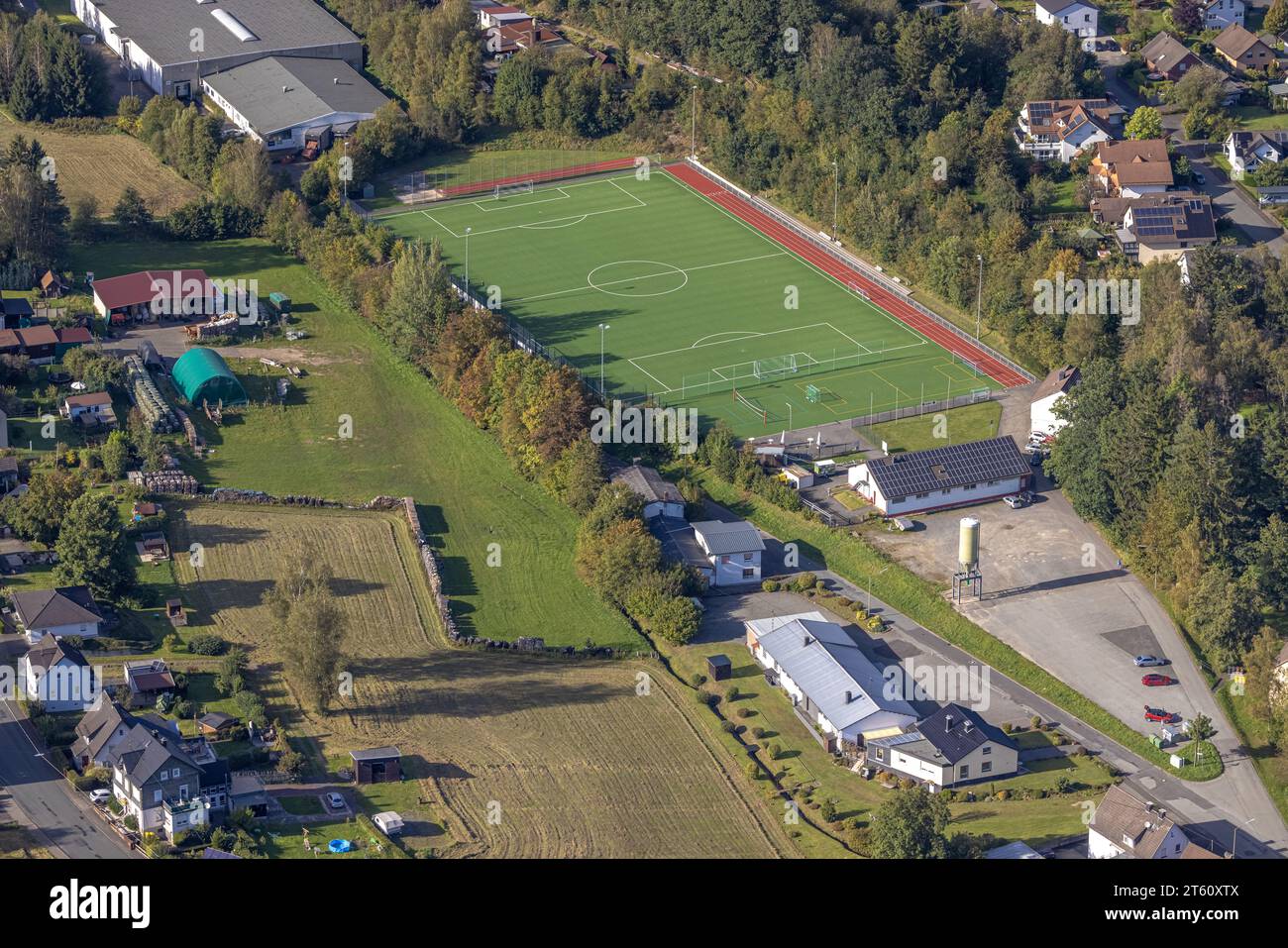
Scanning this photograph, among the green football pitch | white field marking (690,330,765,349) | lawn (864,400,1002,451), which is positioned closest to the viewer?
lawn (864,400,1002,451)

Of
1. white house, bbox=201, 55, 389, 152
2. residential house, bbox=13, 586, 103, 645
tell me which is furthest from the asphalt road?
white house, bbox=201, 55, 389, 152

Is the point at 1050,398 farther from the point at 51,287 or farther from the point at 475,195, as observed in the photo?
the point at 51,287

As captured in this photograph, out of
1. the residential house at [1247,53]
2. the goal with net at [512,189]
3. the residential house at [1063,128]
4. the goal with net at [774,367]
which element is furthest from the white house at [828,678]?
the residential house at [1247,53]

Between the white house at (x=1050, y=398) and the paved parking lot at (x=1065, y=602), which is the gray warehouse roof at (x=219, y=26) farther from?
the paved parking lot at (x=1065, y=602)

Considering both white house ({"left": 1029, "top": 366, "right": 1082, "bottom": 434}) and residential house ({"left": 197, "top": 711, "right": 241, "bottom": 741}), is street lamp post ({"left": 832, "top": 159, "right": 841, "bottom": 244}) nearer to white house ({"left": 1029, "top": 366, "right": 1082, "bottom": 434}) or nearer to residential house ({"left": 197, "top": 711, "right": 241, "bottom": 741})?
white house ({"left": 1029, "top": 366, "right": 1082, "bottom": 434})
